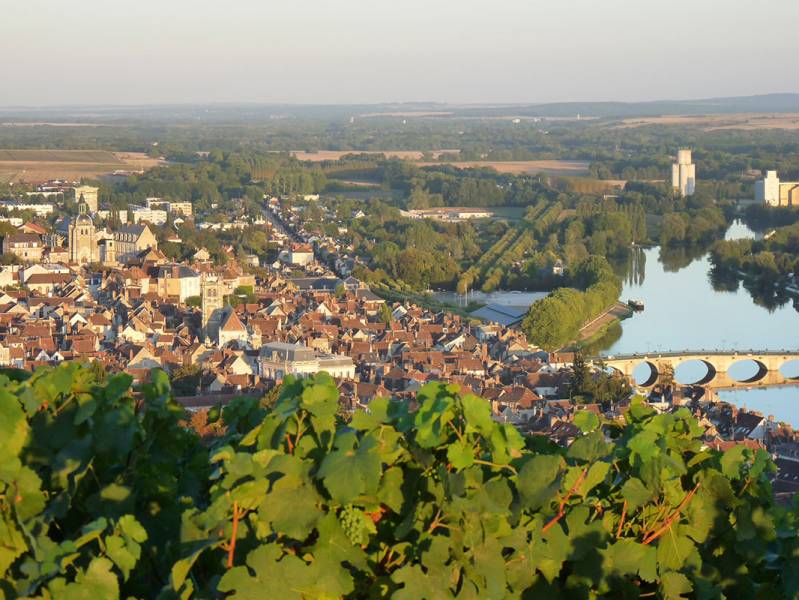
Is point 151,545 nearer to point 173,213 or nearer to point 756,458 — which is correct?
point 756,458

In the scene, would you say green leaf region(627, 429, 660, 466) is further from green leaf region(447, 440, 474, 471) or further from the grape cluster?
the grape cluster

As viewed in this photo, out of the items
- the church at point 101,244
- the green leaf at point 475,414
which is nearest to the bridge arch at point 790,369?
the church at point 101,244

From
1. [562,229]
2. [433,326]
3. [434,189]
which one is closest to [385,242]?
[562,229]

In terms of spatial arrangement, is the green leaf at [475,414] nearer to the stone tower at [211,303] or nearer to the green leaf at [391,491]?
the green leaf at [391,491]

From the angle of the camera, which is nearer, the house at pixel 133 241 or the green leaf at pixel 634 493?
the green leaf at pixel 634 493

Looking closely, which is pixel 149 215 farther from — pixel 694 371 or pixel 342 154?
pixel 342 154

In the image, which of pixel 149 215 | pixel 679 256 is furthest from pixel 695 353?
pixel 149 215
